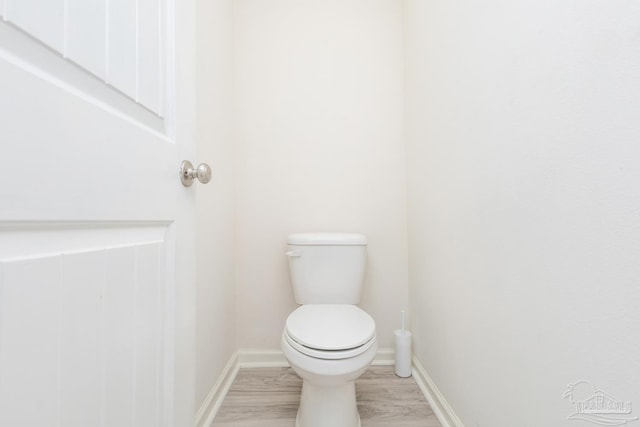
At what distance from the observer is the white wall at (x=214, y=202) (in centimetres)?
111

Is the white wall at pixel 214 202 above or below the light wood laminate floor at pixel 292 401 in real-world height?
above

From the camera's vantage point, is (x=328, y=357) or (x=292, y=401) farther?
(x=292, y=401)

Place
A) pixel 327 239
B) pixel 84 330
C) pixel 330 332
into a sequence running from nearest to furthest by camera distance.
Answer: pixel 84 330 → pixel 330 332 → pixel 327 239

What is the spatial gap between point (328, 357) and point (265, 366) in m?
0.80

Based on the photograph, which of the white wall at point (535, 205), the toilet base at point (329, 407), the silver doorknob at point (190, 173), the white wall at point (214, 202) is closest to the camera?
the white wall at point (535, 205)

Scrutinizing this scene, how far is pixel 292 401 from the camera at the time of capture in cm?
123

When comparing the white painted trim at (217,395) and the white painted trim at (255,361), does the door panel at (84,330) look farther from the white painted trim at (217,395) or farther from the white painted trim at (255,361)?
the white painted trim at (255,361)

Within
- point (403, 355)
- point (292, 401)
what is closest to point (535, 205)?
point (403, 355)

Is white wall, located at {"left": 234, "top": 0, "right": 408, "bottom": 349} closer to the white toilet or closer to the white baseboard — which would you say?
the white baseboard

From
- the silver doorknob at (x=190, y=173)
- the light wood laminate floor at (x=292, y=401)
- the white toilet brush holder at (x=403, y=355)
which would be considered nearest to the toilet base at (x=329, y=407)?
the light wood laminate floor at (x=292, y=401)

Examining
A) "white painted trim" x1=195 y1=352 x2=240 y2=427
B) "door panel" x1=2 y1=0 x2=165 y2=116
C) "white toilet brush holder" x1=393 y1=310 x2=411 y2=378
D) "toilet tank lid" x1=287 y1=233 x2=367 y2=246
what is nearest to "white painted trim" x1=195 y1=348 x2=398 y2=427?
"white painted trim" x1=195 y1=352 x2=240 y2=427

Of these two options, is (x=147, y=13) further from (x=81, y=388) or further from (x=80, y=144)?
(x=81, y=388)

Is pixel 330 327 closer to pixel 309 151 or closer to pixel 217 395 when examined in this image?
pixel 217 395

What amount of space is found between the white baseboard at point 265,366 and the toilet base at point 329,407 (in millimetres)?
355
